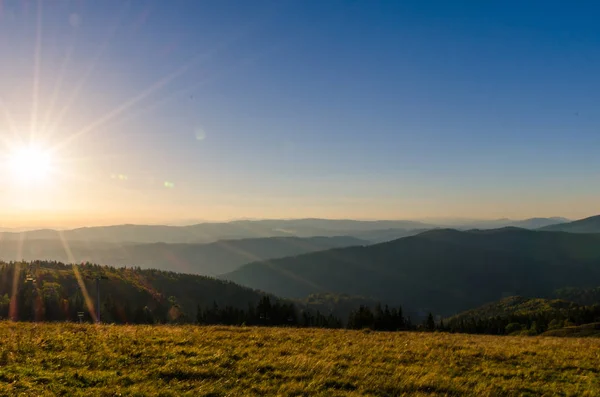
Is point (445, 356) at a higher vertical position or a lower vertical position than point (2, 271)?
higher

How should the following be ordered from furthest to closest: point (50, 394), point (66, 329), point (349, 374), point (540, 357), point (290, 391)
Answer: point (66, 329) → point (540, 357) → point (349, 374) → point (290, 391) → point (50, 394)

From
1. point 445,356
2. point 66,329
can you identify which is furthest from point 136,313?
point 445,356

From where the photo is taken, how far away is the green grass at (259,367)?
37.2 feet

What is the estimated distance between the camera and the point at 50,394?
397 inches

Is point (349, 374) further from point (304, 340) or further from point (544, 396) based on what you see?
point (304, 340)

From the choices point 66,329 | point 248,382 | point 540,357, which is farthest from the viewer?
point 66,329

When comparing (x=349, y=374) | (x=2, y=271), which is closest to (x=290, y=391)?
(x=349, y=374)

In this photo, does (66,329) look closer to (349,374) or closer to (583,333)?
(349,374)

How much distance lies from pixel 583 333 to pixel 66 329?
2665 inches

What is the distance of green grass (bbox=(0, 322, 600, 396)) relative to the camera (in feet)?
37.2

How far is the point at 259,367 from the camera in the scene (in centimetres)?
1378

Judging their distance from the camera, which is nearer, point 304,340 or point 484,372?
point 484,372

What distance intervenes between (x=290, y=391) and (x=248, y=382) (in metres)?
1.61

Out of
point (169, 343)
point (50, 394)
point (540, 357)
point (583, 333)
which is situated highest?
point (50, 394)
